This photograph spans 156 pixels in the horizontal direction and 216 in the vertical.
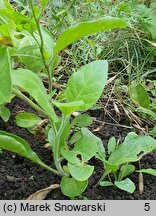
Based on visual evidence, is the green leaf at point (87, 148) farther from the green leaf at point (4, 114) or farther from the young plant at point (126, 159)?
the green leaf at point (4, 114)

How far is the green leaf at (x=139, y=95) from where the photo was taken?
167 cm

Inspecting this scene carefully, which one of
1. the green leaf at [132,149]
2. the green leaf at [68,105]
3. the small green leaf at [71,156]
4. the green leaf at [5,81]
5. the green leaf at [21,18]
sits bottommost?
the green leaf at [132,149]

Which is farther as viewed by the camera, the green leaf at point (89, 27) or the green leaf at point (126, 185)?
the green leaf at point (126, 185)

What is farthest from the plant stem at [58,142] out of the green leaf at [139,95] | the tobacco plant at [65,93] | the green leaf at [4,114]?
the green leaf at [139,95]

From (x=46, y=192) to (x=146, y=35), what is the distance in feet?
3.47

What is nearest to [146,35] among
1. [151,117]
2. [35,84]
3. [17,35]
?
[151,117]

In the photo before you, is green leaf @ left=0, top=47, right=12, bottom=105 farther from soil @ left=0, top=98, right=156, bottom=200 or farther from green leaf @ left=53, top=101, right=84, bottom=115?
soil @ left=0, top=98, right=156, bottom=200

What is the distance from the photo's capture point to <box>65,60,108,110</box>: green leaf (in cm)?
117

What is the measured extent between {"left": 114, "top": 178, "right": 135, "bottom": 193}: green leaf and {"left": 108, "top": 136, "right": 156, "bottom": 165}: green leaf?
0.21 feet

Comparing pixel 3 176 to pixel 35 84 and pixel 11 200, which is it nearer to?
pixel 11 200

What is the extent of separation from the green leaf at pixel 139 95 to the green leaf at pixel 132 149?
42 cm

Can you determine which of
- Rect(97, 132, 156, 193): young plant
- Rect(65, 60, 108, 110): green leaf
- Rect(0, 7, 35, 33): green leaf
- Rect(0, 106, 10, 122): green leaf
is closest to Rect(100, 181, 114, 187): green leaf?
Rect(97, 132, 156, 193): young plant

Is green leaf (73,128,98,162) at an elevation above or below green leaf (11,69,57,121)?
below

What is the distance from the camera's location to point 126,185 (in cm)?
125
